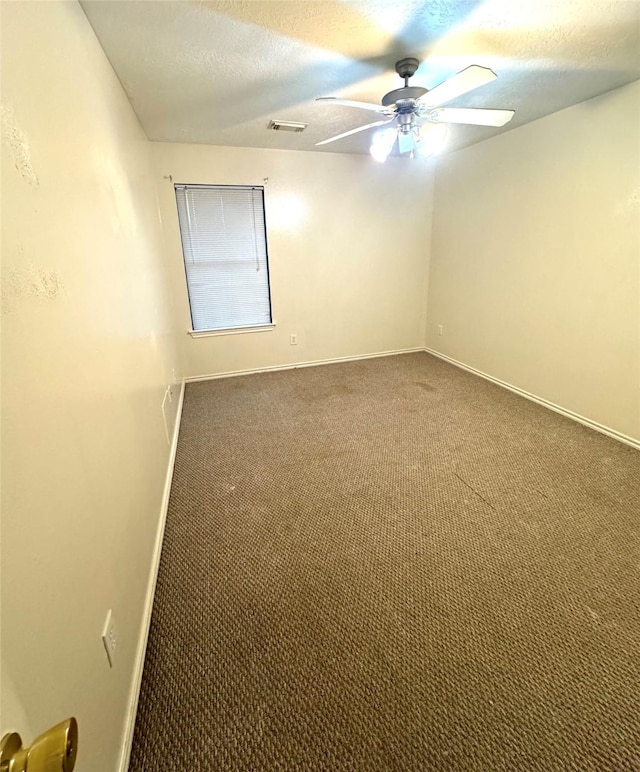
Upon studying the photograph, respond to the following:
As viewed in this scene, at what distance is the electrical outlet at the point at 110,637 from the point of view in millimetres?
1037

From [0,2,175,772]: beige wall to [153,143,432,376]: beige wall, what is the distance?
1.97m

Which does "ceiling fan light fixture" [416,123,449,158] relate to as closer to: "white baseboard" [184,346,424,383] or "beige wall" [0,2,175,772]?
"beige wall" [0,2,175,772]

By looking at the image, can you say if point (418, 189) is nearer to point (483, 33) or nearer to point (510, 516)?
point (483, 33)

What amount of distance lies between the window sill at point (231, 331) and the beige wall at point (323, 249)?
5 centimetres

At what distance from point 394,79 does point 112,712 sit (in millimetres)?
3100

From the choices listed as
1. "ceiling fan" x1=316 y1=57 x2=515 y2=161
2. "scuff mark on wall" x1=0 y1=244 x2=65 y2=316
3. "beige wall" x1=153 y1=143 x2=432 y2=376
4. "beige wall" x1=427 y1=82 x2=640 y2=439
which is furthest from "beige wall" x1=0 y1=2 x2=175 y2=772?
"beige wall" x1=427 y1=82 x2=640 y2=439

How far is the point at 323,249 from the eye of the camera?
4.06 meters

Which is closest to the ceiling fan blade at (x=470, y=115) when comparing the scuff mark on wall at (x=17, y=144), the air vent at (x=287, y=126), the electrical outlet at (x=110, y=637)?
the air vent at (x=287, y=126)

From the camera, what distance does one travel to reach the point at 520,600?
1.53m

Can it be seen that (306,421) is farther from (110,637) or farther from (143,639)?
(110,637)

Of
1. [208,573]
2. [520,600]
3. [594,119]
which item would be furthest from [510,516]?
[594,119]

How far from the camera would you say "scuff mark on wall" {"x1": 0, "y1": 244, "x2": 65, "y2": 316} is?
0.70m

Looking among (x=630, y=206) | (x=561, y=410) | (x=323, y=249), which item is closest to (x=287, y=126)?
(x=323, y=249)

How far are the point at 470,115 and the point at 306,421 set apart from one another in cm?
230
